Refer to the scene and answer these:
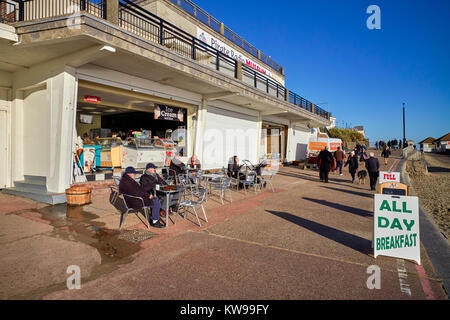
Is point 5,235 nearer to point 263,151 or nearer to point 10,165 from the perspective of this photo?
point 10,165

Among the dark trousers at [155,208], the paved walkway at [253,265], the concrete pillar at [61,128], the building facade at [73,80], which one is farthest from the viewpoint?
the concrete pillar at [61,128]

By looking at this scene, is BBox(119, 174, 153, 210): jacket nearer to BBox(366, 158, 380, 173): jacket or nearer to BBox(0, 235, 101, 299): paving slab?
BBox(0, 235, 101, 299): paving slab

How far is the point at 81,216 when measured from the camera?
6156mm

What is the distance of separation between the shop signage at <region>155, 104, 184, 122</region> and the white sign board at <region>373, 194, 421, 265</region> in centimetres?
911

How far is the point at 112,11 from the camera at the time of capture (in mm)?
7094

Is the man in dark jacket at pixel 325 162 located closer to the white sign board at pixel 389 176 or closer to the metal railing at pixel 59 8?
the white sign board at pixel 389 176

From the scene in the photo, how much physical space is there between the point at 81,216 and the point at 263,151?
62.0ft

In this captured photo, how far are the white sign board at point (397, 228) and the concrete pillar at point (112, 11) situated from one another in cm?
761

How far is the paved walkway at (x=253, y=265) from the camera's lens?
3.08 metres

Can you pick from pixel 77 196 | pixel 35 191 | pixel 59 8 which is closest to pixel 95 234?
pixel 77 196

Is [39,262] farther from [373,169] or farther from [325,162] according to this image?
[325,162]

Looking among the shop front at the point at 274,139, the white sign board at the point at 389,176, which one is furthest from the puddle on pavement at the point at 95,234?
the shop front at the point at 274,139
